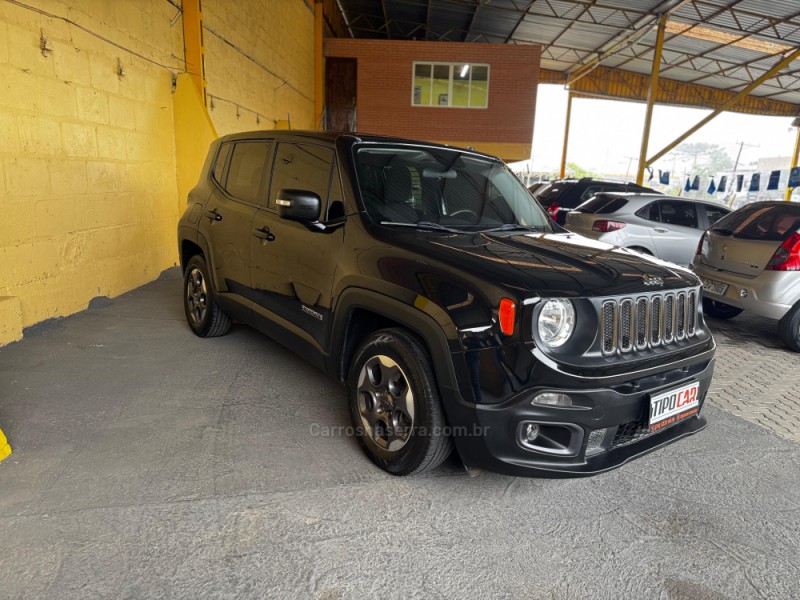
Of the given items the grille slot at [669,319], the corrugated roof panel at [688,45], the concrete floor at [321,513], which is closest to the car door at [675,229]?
the concrete floor at [321,513]

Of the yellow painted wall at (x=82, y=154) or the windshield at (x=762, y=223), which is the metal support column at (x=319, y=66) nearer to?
the yellow painted wall at (x=82, y=154)

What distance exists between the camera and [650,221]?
323 inches

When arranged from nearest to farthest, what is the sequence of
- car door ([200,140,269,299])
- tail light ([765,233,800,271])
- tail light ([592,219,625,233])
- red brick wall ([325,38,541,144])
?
1. car door ([200,140,269,299])
2. tail light ([765,233,800,271])
3. tail light ([592,219,625,233])
4. red brick wall ([325,38,541,144])

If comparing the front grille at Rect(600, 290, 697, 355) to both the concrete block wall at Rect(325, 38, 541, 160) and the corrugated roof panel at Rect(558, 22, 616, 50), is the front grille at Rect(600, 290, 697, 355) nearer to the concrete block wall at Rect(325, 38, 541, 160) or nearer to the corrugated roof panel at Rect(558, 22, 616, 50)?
the concrete block wall at Rect(325, 38, 541, 160)

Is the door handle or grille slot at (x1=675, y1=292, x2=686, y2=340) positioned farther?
the door handle

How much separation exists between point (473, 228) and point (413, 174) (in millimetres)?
539

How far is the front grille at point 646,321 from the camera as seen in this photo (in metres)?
2.47

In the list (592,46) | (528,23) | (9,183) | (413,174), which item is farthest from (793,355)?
(592,46)

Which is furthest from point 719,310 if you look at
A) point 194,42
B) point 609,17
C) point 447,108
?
point 609,17

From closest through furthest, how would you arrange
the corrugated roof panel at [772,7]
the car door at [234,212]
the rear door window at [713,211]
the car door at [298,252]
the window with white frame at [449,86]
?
the car door at [298,252], the car door at [234,212], the rear door window at [713,211], the corrugated roof panel at [772,7], the window with white frame at [449,86]

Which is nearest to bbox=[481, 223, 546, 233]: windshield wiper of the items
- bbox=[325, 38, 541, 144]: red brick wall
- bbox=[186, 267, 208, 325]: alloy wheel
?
bbox=[186, 267, 208, 325]: alloy wheel

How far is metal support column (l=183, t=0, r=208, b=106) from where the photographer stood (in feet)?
26.3

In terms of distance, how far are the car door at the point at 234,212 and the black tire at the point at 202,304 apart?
29cm

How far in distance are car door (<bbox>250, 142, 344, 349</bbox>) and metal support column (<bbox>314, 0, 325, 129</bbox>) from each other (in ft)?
52.2
